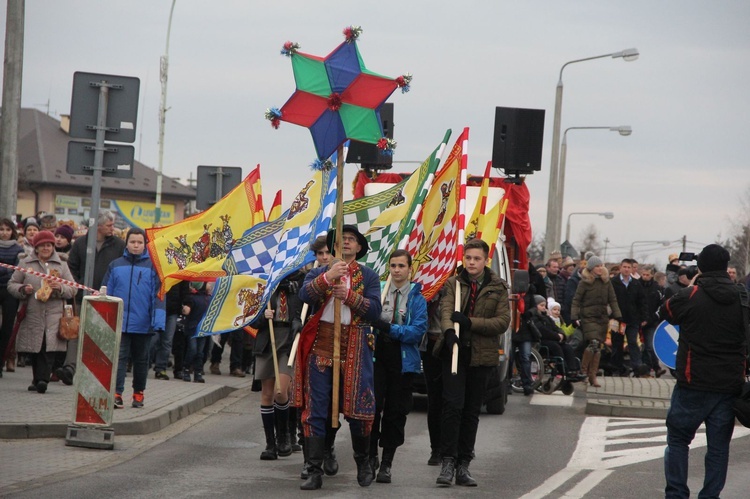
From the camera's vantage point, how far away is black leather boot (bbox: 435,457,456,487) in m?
9.41

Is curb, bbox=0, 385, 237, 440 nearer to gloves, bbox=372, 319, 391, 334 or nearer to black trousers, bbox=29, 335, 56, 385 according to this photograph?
black trousers, bbox=29, 335, 56, 385

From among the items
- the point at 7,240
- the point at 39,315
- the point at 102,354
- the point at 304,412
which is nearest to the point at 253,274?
the point at 102,354

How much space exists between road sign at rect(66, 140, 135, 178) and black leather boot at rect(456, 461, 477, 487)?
4.93 meters

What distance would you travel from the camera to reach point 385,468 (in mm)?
9680

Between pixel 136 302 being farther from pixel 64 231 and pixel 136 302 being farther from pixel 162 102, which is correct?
pixel 162 102

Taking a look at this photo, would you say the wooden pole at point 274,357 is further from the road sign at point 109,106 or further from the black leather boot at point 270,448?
the road sign at point 109,106

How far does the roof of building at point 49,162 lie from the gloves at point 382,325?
68.8 metres

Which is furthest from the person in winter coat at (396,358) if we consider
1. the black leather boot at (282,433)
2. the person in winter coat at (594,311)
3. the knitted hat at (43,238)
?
the person in winter coat at (594,311)

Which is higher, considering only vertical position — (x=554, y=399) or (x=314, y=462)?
(x=314, y=462)

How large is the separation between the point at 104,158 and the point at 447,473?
5.26m

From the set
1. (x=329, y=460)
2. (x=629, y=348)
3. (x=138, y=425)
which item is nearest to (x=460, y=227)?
(x=329, y=460)

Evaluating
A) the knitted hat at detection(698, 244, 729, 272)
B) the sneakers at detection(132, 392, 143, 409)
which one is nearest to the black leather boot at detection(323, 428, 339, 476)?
the knitted hat at detection(698, 244, 729, 272)

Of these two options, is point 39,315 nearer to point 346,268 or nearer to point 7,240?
point 7,240

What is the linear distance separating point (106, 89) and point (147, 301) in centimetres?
227
